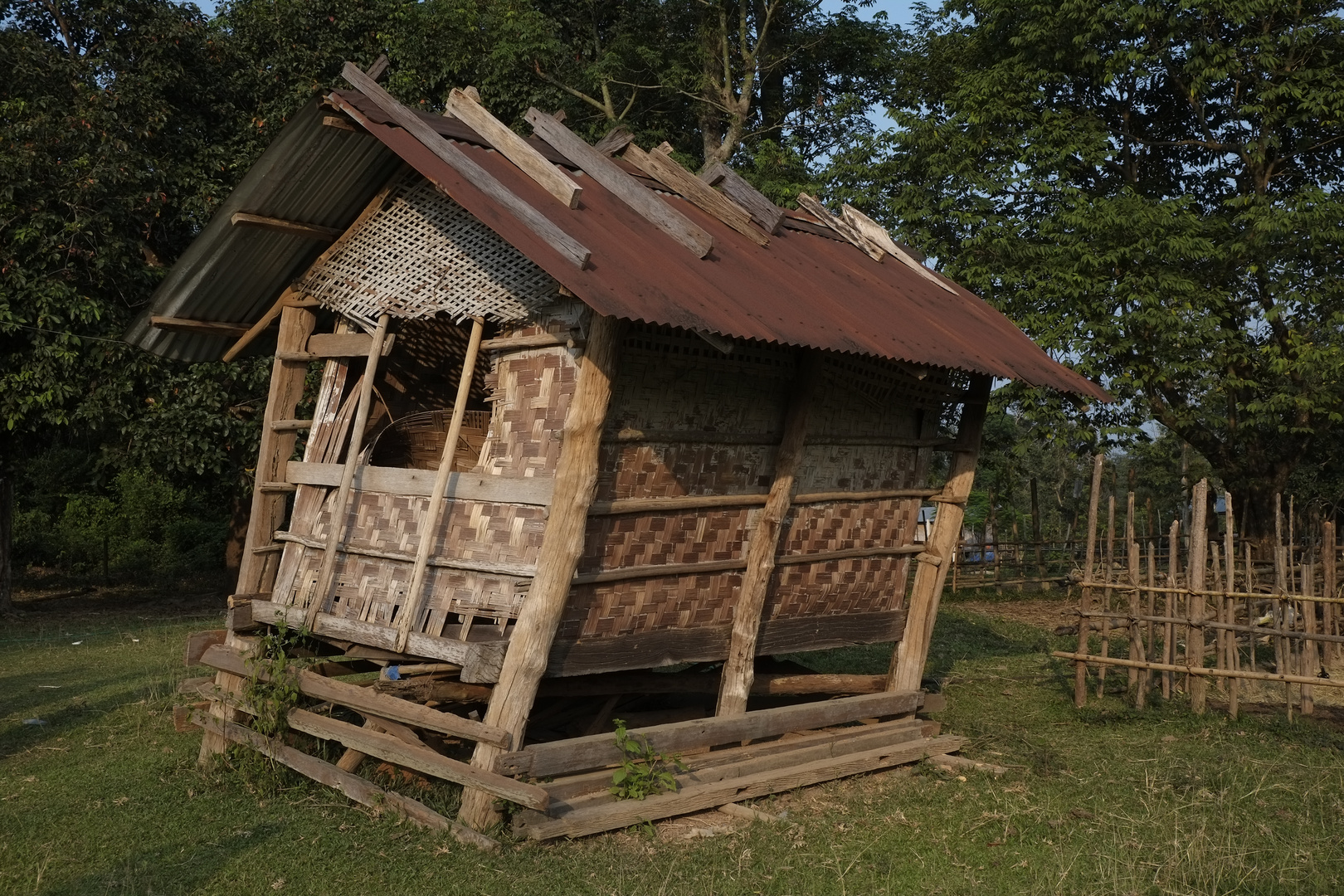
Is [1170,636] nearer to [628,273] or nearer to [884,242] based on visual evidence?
[884,242]

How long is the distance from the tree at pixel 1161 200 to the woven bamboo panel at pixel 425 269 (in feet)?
37.2

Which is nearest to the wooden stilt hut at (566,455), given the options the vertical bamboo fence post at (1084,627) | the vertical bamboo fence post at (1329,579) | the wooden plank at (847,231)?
the wooden plank at (847,231)

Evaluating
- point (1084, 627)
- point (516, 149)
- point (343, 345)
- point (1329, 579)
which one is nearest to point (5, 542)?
point (343, 345)

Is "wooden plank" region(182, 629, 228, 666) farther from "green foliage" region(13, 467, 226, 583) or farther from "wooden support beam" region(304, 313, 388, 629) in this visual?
"green foliage" region(13, 467, 226, 583)

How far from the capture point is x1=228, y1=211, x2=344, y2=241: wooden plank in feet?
21.2

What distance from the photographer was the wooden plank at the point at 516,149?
607 centimetres

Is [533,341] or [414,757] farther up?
[533,341]

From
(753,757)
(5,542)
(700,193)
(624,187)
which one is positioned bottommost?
(753,757)

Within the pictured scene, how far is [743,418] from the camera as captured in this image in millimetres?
6531

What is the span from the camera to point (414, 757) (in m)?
5.78

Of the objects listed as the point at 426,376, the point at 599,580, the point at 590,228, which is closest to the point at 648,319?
the point at 590,228

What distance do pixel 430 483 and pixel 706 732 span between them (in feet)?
6.78

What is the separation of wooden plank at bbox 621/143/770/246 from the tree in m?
9.50

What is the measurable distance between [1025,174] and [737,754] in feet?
40.8
